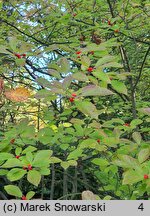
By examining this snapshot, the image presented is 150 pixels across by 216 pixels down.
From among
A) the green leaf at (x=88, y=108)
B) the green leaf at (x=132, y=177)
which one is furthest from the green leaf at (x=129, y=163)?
the green leaf at (x=88, y=108)

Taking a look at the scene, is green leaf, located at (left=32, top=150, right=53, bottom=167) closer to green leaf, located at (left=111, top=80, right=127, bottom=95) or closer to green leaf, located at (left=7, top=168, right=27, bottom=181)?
green leaf, located at (left=7, top=168, right=27, bottom=181)

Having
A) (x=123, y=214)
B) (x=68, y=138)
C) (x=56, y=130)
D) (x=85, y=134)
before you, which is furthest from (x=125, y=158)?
(x=56, y=130)

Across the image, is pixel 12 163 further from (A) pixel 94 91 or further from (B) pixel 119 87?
(B) pixel 119 87

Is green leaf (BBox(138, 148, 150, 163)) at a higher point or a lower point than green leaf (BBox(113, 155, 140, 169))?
higher

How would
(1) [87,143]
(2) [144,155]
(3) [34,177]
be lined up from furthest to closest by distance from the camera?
1. (1) [87,143]
2. (2) [144,155]
3. (3) [34,177]

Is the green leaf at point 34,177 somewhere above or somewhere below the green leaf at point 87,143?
below

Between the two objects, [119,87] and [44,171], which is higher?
[119,87]

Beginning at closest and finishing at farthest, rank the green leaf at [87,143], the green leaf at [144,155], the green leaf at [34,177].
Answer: the green leaf at [34,177]
the green leaf at [144,155]
the green leaf at [87,143]

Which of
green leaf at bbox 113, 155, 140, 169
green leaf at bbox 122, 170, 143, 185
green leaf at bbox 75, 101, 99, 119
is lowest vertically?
green leaf at bbox 122, 170, 143, 185

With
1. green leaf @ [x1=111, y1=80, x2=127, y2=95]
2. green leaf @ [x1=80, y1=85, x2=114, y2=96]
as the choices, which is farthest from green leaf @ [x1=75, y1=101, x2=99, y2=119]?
green leaf @ [x1=111, y1=80, x2=127, y2=95]

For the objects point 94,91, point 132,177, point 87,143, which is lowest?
point 132,177

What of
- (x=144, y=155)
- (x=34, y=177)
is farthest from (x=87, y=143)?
(x=34, y=177)

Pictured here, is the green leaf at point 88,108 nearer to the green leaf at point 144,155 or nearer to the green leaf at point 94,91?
the green leaf at point 94,91

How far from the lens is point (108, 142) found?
157 cm
